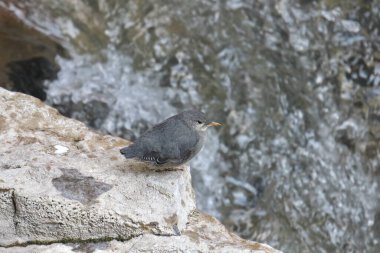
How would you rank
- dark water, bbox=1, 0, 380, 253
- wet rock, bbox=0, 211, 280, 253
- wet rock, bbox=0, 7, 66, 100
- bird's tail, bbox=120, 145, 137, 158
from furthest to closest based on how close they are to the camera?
dark water, bbox=1, 0, 380, 253 < wet rock, bbox=0, 7, 66, 100 < bird's tail, bbox=120, 145, 137, 158 < wet rock, bbox=0, 211, 280, 253

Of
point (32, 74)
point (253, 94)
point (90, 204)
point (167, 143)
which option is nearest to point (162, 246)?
point (90, 204)

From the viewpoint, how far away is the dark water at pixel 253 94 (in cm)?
712

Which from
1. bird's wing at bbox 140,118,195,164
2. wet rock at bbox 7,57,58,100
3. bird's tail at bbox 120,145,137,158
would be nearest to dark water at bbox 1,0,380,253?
wet rock at bbox 7,57,58,100

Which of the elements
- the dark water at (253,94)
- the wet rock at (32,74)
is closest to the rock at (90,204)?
the wet rock at (32,74)

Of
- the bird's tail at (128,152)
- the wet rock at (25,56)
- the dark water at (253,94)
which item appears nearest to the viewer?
the bird's tail at (128,152)

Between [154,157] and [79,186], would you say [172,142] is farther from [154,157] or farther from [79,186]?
[79,186]

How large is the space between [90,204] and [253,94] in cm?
407

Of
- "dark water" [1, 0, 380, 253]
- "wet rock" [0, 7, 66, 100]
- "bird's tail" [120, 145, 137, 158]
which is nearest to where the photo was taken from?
"bird's tail" [120, 145, 137, 158]

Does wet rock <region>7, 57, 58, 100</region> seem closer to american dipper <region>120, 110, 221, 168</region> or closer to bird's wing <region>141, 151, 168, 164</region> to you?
american dipper <region>120, 110, 221, 168</region>

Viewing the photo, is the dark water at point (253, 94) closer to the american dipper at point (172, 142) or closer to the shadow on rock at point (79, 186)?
the american dipper at point (172, 142)

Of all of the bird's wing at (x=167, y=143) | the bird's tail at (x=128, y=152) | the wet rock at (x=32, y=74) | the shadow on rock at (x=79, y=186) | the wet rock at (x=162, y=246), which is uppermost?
the wet rock at (x=32, y=74)

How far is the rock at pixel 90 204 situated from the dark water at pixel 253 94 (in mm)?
2684

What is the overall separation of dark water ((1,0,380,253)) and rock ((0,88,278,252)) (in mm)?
2684

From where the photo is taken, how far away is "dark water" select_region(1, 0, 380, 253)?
7.12 meters
